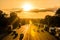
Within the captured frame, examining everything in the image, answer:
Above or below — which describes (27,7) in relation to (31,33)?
above

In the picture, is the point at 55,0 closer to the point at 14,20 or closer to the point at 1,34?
the point at 14,20

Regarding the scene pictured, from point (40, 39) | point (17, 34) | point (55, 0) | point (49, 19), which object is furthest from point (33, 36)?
point (55, 0)

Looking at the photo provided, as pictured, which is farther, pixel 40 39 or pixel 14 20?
pixel 14 20

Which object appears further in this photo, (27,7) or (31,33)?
(27,7)

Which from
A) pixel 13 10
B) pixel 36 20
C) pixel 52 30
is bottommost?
pixel 52 30

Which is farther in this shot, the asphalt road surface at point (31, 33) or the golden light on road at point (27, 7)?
the golden light on road at point (27, 7)

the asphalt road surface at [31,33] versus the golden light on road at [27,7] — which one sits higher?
the golden light on road at [27,7]

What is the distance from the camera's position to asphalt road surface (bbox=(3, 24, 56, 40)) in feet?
6.93

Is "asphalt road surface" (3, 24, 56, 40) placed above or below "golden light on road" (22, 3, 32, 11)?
below

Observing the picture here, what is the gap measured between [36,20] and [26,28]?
0.24 meters

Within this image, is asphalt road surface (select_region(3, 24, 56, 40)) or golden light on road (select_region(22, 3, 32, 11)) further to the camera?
golden light on road (select_region(22, 3, 32, 11))

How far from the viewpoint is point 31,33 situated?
2160 mm

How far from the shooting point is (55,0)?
2.29m

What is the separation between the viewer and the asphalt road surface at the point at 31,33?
6.93ft
